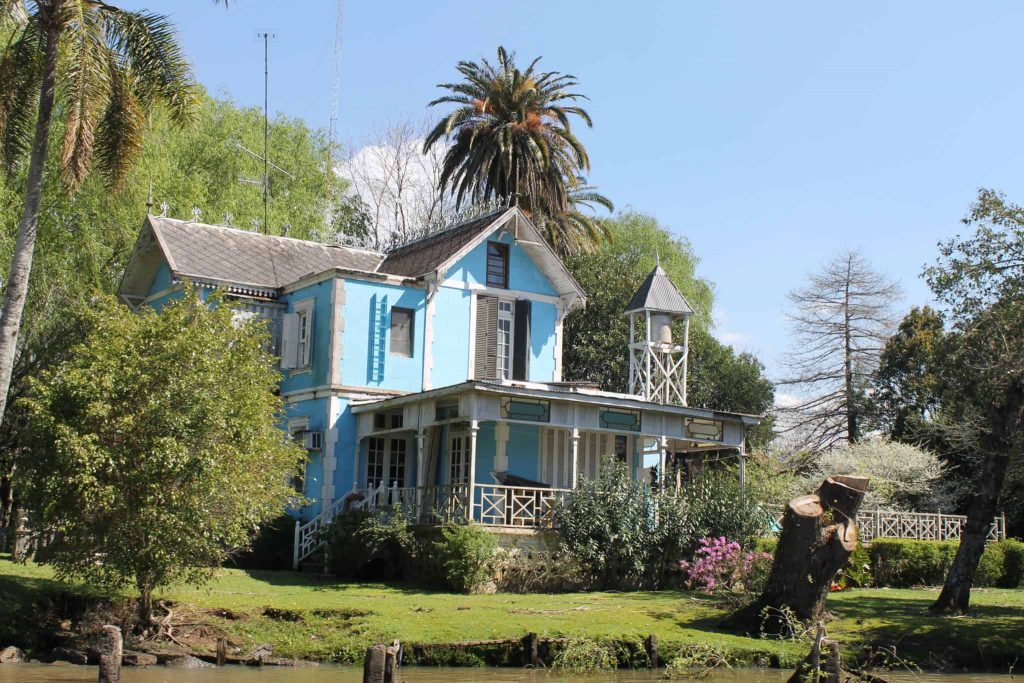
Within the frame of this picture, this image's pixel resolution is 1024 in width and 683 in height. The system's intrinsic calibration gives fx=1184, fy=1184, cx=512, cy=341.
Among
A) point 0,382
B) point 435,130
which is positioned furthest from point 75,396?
point 435,130

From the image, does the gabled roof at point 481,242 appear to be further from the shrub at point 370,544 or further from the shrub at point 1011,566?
the shrub at point 1011,566

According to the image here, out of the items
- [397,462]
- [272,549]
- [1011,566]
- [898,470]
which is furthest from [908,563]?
[272,549]

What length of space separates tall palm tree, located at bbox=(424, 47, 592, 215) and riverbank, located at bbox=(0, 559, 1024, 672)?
78.3ft

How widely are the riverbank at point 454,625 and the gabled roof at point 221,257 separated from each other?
12057 mm

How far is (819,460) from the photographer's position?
1603 inches

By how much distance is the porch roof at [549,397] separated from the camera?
86.8 ft

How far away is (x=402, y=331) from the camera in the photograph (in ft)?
105

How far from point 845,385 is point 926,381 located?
5.46 metres

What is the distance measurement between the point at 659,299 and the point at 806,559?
15843mm

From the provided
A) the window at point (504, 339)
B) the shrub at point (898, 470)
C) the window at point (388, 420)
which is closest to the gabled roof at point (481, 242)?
the window at point (504, 339)

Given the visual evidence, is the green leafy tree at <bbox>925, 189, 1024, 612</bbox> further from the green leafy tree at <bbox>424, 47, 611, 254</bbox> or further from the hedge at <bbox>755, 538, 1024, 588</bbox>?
the green leafy tree at <bbox>424, 47, 611, 254</bbox>

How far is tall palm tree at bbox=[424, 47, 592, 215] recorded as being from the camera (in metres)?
43.7

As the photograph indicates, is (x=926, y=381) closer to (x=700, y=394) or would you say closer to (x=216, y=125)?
(x=700, y=394)

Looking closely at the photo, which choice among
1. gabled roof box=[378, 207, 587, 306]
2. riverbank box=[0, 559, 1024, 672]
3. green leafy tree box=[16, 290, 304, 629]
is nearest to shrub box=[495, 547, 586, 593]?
riverbank box=[0, 559, 1024, 672]
